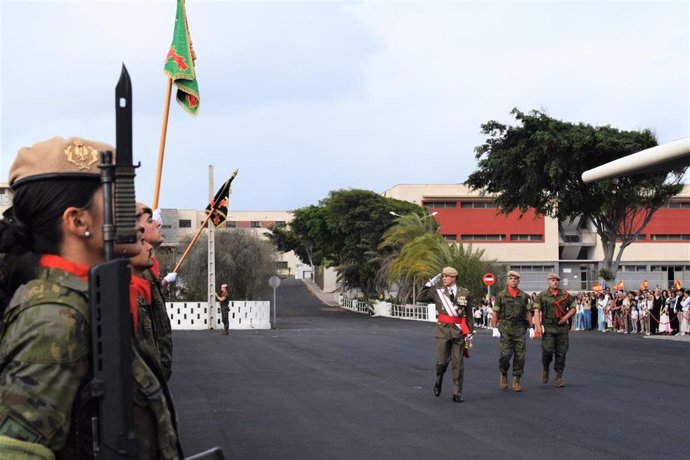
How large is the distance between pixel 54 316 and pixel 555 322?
14.2 meters

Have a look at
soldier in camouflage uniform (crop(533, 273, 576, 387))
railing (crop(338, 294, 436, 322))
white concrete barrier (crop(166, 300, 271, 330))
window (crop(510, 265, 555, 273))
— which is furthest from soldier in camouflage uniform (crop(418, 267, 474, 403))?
window (crop(510, 265, 555, 273))

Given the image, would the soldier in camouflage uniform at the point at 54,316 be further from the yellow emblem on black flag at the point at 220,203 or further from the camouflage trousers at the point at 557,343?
the yellow emblem on black flag at the point at 220,203

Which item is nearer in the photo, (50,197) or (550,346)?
(50,197)

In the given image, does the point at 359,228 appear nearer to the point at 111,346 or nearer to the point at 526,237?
the point at 526,237

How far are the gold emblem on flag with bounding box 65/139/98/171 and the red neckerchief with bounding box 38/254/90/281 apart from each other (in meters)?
0.25

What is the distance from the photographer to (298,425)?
10.7 metres

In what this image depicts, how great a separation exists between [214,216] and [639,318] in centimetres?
1748

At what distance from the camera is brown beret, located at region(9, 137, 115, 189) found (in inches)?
96.7

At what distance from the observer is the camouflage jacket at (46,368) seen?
213 cm

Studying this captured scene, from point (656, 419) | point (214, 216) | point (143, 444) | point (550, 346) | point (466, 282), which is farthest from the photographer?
point (466, 282)

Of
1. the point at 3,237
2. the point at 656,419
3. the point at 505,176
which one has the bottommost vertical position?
the point at 656,419

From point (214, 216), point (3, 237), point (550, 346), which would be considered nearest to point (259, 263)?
point (214, 216)

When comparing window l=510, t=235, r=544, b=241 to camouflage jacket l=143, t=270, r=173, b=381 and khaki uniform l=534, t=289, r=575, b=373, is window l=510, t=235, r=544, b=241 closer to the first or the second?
khaki uniform l=534, t=289, r=575, b=373

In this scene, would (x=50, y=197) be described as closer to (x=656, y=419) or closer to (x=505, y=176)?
(x=656, y=419)
